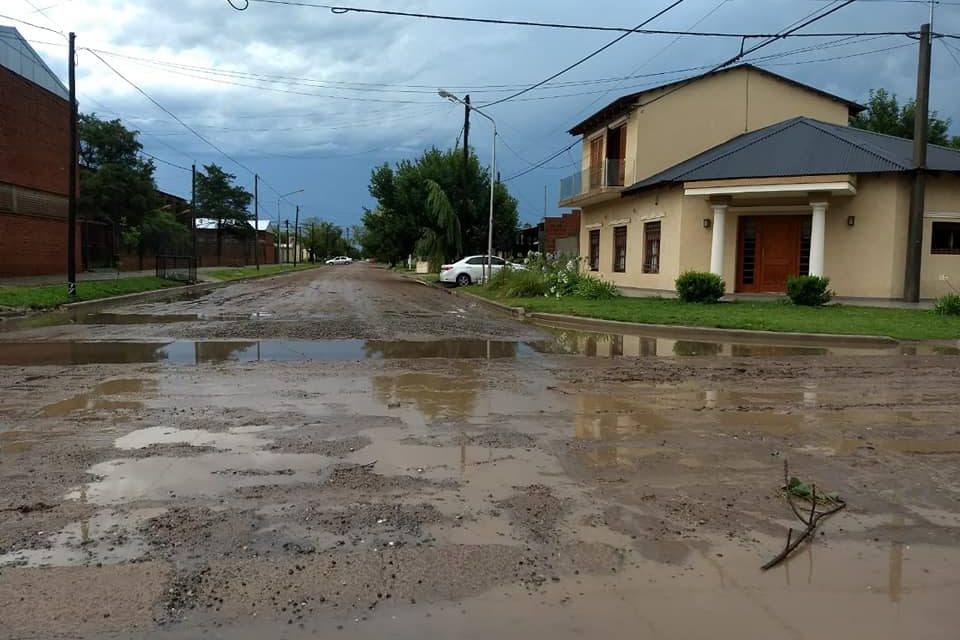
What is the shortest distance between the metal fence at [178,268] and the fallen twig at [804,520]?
3412cm

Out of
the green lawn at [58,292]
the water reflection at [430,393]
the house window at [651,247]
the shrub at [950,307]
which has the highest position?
the house window at [651,247]

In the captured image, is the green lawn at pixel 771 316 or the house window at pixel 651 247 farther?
the house window at pixel 651 247

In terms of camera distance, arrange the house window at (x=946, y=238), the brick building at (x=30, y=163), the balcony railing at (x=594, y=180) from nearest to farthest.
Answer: the house window at (x=946, y=238) < the brick building at (x=30, y=163) < the balcony railing at (x=594, y=180)

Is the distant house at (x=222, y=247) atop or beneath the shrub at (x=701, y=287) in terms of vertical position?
atop

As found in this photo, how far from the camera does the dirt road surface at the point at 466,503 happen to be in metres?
3.33

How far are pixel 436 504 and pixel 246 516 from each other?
47.0 inches

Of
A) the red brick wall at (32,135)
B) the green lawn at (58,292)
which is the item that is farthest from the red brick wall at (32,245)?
the green lawn at (58,292)

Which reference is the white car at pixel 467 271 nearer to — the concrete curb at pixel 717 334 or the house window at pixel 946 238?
the concrete curb at pixel 717 334

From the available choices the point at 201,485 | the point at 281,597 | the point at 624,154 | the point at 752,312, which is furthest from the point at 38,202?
the point at 281,597

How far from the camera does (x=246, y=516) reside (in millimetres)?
4395

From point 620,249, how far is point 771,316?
41.1ft

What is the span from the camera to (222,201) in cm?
6875

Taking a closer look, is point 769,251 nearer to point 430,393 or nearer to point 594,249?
point 594,249

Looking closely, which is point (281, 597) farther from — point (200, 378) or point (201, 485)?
point (200, 378)
